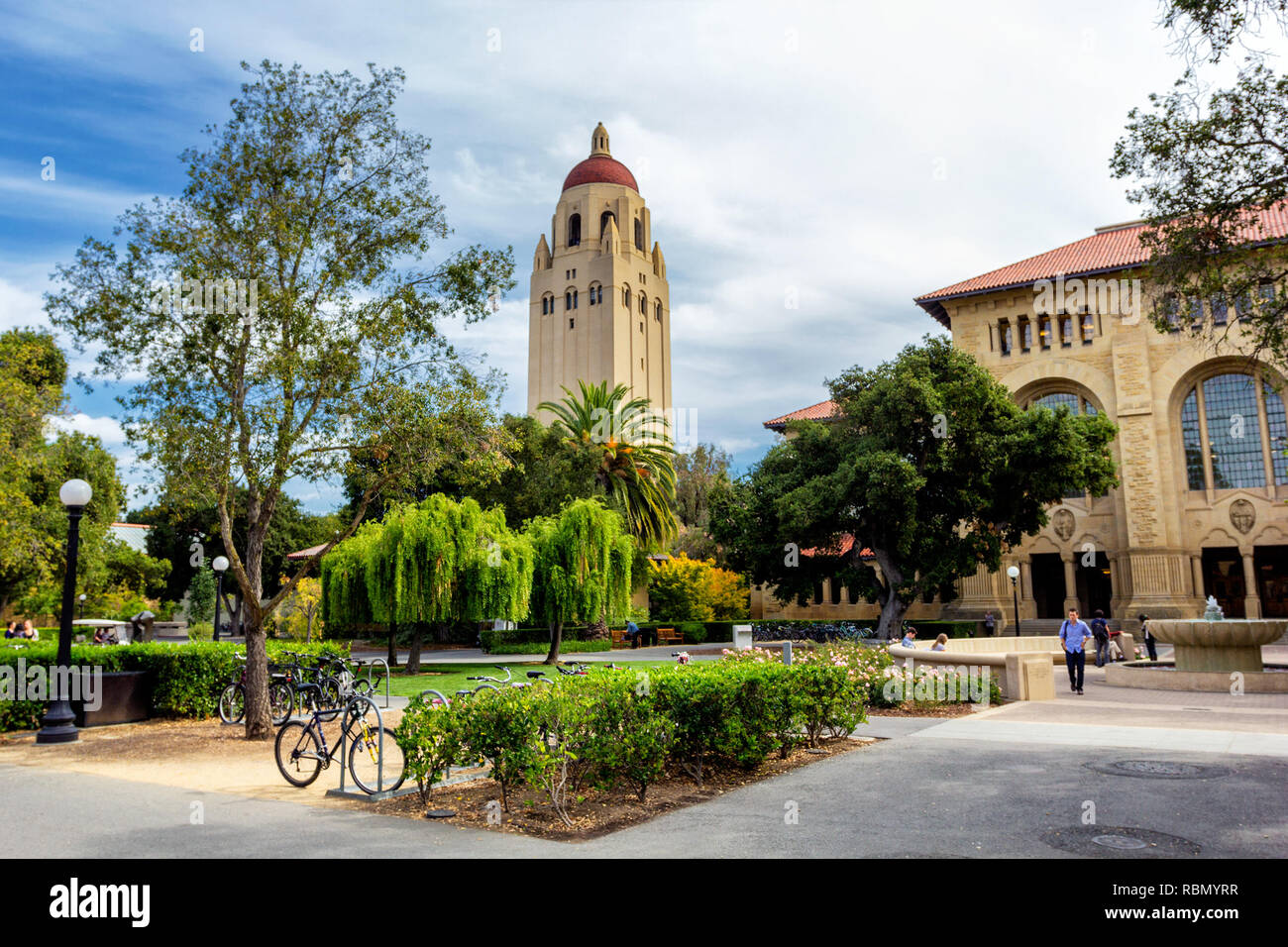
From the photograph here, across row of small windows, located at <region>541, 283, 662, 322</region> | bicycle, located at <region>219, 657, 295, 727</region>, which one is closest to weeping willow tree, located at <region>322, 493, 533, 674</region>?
bicycle, located at <region>219, 657, 295, 727</region>

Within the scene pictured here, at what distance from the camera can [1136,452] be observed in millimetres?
41406

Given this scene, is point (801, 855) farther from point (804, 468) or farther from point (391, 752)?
point (804, 468)

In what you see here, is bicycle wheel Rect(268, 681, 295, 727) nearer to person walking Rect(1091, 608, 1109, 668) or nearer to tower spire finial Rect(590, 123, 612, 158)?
person walking Rect(1091, 608, 1109, 668)

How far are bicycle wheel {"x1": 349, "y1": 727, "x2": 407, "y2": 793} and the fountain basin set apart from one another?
16.2m

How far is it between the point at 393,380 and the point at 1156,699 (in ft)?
50.2

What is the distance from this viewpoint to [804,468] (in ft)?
118

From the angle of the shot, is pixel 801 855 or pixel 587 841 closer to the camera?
pixel 801 855

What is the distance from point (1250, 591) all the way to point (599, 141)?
75824 mm

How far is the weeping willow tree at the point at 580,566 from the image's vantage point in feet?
90.5

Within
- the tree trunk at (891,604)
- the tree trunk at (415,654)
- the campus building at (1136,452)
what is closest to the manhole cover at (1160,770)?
the tree trunk at (415,654)

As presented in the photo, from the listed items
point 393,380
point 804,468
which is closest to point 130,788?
point 393,380

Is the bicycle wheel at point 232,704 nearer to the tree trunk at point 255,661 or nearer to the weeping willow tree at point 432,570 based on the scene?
the tree trunk at point 255,661

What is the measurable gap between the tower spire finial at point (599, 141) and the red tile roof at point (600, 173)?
3.13ft
